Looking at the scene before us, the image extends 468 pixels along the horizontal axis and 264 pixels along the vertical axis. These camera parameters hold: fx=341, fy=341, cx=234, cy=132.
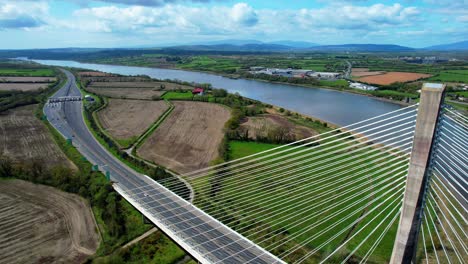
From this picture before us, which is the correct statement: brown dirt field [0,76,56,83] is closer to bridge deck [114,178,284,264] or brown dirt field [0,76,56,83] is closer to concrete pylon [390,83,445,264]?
bridge deck [114,178,284,264]

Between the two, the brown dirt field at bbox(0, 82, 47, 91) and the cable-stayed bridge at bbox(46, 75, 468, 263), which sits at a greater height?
the cable-stayed bridge at bbox(46, 75, 468, 263)

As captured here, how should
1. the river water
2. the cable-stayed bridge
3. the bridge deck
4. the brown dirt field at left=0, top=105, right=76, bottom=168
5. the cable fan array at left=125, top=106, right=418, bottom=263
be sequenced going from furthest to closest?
the river water → the brown dirt field at left=0, top=105, right=76, bottom=168 → the cable fan array at left=125, top=106, right=418, bottom=263 → the bridge deck → the cable-stayed bridge

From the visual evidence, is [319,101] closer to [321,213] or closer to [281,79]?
[281,79]

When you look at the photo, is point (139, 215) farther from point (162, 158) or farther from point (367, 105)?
point (367, 105)

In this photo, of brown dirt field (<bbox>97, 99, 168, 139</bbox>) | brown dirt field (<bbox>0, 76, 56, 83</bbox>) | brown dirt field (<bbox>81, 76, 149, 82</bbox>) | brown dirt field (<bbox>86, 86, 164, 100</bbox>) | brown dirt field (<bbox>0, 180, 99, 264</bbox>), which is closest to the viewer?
brown dirt field (<bbox>0, 180, 99, 264</bbox>)

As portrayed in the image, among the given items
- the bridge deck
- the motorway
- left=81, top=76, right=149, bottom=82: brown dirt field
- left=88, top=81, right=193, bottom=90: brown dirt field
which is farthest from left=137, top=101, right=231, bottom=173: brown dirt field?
left=81, top=76, right=149, bottom=82: brown dirt field

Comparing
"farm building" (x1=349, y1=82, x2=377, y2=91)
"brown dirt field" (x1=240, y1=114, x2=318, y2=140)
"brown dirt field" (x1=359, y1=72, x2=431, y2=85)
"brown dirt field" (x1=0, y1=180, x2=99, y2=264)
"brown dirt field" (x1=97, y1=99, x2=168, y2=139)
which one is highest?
"brown dirt field" (x1=359, y1=72, x2=431, y2=85)

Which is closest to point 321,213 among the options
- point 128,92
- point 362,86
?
point 128,92
